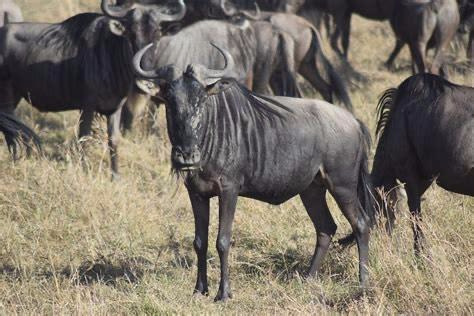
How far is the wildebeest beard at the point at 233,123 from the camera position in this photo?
5.62 meters

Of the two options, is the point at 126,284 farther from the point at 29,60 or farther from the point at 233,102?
the point at 29,60

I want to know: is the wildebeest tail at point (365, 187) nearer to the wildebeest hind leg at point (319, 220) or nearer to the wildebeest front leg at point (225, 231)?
the wildebeest hind leg at point (319, 220)

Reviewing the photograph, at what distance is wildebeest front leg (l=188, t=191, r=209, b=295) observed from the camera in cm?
579

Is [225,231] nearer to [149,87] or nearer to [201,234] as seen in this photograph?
[201,234]

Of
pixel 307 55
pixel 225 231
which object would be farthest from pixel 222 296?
pixel 307 55

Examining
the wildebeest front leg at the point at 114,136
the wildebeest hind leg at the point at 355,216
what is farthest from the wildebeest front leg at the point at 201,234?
the wildebeest front leg at the point at 114,136

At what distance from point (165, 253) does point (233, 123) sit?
56.3 inches

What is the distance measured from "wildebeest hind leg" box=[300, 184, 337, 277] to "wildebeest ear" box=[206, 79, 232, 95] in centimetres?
109

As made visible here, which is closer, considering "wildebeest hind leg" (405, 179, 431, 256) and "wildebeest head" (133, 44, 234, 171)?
"wildebeest head" (133, 44, 234, 171)

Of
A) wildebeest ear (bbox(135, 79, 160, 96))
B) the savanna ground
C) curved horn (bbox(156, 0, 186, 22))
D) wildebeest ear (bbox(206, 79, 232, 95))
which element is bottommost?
the savanna ground

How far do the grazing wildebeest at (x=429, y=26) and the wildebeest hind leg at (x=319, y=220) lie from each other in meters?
5.41

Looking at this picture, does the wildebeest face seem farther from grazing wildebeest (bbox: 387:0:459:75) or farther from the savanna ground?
grazing wildebeest (bbox: 387:0:459:75)

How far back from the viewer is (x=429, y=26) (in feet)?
37.5

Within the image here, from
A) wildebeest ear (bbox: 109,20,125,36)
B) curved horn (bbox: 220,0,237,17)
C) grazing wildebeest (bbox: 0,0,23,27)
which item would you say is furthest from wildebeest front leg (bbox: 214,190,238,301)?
grazing wildebeest (bbox: 0,0,23,27)
